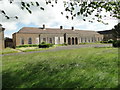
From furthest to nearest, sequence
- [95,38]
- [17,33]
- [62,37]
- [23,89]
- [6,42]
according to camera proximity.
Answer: [95,38], [62,37], [6,42], [17,33], [23,89]

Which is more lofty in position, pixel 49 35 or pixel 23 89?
pixel 49 35

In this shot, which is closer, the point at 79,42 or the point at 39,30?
the point at 39,30

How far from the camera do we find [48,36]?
45219mm

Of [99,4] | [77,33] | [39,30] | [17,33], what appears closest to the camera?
[99,4]

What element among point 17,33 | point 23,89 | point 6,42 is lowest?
point 23,89

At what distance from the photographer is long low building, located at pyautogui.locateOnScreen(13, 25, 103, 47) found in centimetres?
3984

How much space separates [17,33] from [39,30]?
8.90 metres

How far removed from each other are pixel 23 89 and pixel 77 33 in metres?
48.8

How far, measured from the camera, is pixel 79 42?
5356 centimetres

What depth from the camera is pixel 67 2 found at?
5.56 m

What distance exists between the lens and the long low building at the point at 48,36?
39.8 m

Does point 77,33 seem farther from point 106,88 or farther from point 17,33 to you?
point 106,88

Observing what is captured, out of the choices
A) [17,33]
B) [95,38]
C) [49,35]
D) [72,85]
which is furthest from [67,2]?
[95,38]

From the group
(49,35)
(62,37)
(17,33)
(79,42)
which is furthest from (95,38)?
(17,33)
